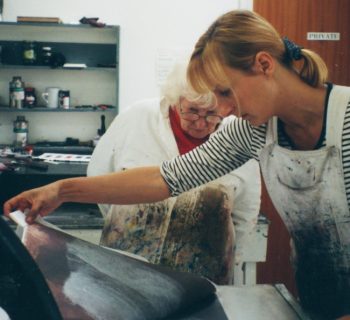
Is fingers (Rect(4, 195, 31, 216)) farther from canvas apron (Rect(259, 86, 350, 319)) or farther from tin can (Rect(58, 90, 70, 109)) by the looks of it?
tin can (Rect(58, 90, 70, 109))

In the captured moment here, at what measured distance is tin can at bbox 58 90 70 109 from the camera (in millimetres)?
4844

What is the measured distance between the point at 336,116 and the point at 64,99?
3.96 meters

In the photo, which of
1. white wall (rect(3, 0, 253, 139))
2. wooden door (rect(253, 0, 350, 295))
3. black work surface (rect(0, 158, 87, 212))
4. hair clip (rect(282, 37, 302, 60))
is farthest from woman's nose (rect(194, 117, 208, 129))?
white wall (rect(3, 0, 253, 139))

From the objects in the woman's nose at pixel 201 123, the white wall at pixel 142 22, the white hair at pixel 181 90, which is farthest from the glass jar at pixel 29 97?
the woman's nose at pixel 201 123

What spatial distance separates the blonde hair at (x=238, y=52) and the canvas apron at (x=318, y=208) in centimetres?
10

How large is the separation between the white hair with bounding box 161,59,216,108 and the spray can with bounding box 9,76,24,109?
3.16 m

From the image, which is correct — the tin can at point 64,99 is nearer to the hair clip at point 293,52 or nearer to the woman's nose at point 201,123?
the woman's nose at point 201,123

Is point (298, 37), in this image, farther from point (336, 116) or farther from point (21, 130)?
point (336, 116)

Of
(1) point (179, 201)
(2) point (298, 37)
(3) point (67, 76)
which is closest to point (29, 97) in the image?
(3) point (67, 76)

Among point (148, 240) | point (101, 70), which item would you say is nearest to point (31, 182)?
point (148, 240)

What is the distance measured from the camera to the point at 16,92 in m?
4.71

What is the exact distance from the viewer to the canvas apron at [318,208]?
120cm

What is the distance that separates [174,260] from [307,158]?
0.65 m

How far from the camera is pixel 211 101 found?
1.79m
